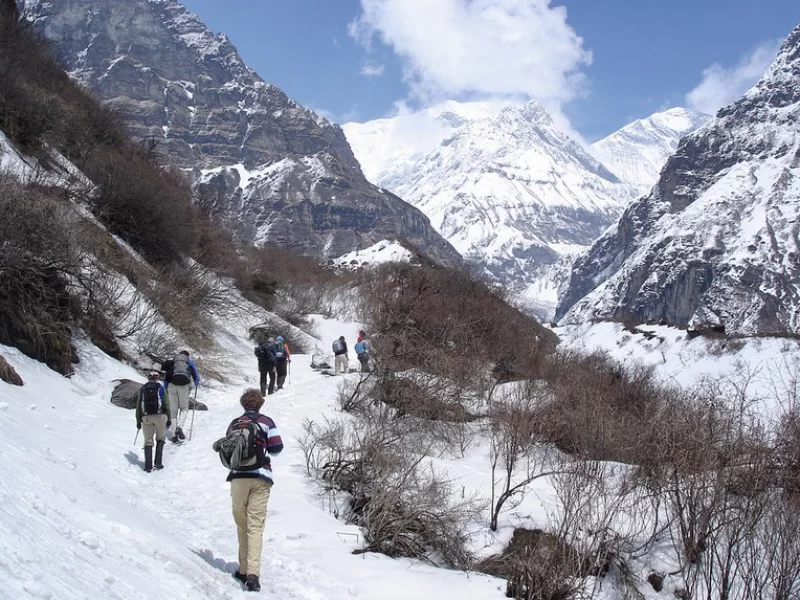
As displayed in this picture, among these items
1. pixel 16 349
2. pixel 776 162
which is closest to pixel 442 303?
pixel 16 349

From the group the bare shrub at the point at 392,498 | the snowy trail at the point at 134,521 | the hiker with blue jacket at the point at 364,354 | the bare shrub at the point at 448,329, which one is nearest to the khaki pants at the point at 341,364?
the hiker with blue jacket at the point at 364,354

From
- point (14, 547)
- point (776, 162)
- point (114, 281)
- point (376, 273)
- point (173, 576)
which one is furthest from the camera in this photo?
point (776, 162)

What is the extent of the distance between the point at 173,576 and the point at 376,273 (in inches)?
1824

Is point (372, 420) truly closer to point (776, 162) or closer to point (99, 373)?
point (99, 373)

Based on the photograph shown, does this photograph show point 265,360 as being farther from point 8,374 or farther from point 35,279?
point 8,374

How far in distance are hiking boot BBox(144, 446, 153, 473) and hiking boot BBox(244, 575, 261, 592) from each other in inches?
172

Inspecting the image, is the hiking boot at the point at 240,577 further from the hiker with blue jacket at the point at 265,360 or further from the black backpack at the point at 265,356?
the black backpack at the point at 265,356

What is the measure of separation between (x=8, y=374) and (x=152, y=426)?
2808mm

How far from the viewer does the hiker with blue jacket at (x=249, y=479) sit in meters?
5.78

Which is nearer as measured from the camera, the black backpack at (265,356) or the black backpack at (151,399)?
the black backpack at (151,399)

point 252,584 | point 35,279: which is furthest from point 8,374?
point 252,584

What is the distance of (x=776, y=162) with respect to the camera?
615 feet

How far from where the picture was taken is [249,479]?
586 cm

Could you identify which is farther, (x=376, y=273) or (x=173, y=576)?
(x=376, y=273)
